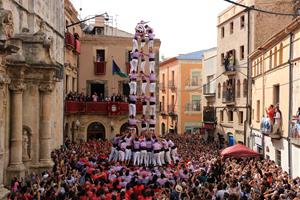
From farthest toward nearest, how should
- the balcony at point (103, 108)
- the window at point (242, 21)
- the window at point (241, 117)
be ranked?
the window at point (241, 117)
the window at point (242, 21)
the balcony at point (103, 108)

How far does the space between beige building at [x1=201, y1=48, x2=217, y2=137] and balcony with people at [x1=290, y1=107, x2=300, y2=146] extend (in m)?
22.2

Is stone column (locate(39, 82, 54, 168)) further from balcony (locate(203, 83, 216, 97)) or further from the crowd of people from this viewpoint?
balcony (locate(203, 83, 216, 97))

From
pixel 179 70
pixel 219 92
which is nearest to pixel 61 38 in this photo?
pixel 219 92

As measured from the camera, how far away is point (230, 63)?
1598 inches

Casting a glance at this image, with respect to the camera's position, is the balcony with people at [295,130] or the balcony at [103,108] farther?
the balcony at [103,108]

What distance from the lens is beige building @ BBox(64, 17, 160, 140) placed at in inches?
1554

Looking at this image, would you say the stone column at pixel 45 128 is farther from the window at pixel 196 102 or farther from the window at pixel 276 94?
the window at pixel 196 102

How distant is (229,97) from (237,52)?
3907 millimetres

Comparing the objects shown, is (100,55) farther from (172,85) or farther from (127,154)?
(172,85)

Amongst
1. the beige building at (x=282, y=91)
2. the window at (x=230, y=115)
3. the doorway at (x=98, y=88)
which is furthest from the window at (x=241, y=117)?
the doorway at (x=98, y=88)

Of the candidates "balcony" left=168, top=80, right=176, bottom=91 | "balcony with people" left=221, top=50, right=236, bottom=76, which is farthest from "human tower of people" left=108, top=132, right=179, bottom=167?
"balcony" left=168, top=80, right=176, bottom=91

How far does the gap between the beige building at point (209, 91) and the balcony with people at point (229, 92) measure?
3.29m

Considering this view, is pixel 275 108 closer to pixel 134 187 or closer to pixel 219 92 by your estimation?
pixel 134 187

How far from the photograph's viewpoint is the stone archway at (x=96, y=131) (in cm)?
4022
